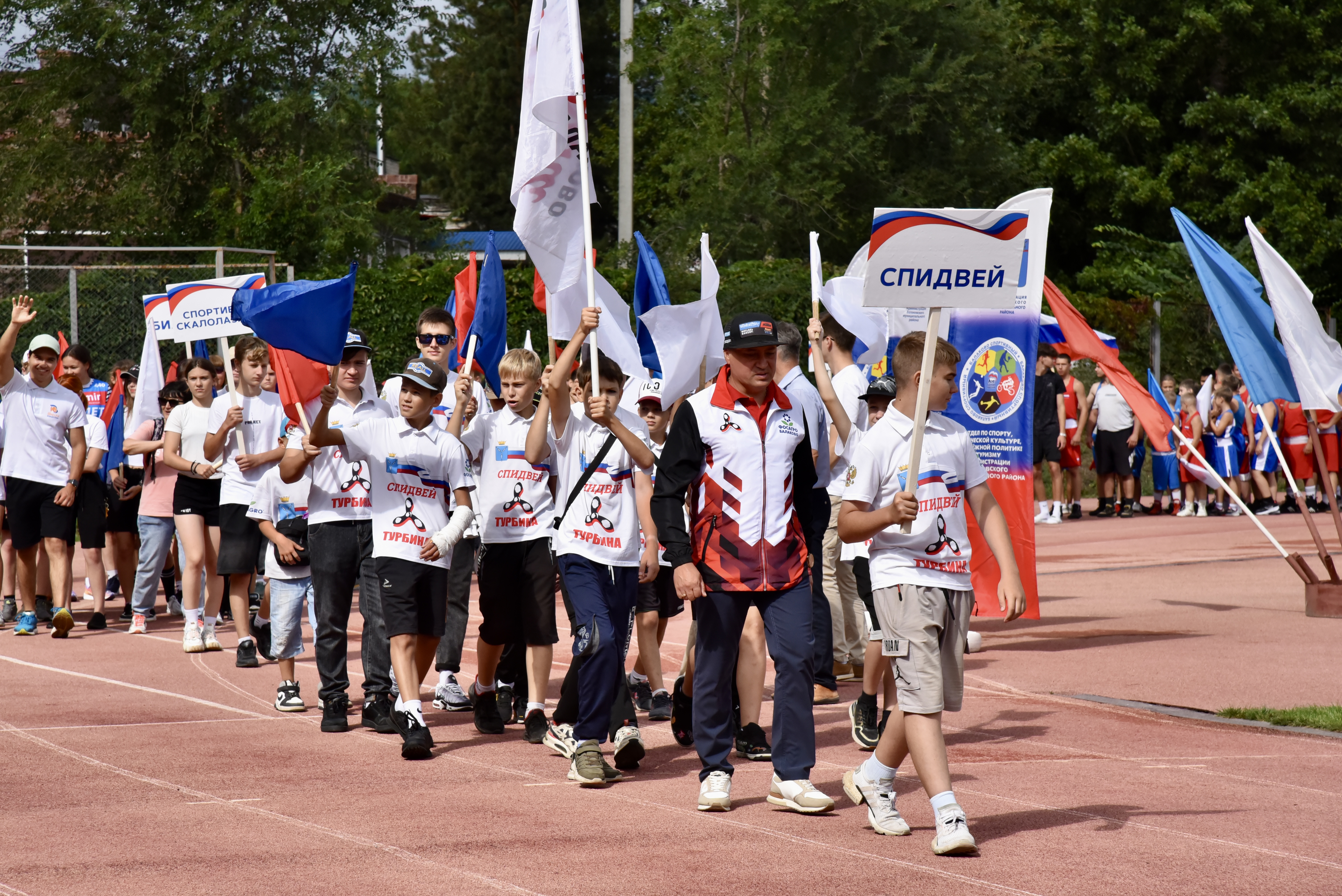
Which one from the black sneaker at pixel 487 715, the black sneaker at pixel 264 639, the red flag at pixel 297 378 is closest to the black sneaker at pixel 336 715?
the black sneaker at pixel 487 715

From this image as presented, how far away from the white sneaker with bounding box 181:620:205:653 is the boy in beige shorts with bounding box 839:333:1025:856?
6410mm

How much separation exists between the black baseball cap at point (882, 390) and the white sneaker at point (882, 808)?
105 inches

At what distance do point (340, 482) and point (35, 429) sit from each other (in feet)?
16.4

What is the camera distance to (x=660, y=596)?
860 cm

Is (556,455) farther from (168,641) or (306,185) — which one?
(306,185)

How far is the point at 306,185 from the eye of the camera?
26531 mm

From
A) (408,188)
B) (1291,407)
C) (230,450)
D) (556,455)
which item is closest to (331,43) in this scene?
(1291,407)

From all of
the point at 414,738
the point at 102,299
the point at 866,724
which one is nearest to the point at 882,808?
the point at 866,724

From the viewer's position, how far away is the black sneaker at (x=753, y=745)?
24.4 feet

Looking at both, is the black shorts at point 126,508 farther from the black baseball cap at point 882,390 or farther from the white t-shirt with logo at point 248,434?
the black baseball cap at point 882,390

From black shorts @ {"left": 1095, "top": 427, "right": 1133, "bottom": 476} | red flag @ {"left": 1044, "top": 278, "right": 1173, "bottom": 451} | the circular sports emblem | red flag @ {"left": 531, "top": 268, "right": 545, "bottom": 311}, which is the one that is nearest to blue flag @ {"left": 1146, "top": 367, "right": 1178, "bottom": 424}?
red flag @ {"left": 1044, "top": 278, "right": 1173, "bottom": 451}

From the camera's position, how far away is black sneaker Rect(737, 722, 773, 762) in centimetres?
743

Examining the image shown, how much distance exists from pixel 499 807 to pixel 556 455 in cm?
198

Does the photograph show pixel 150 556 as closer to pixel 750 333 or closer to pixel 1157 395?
pixel 750 333
